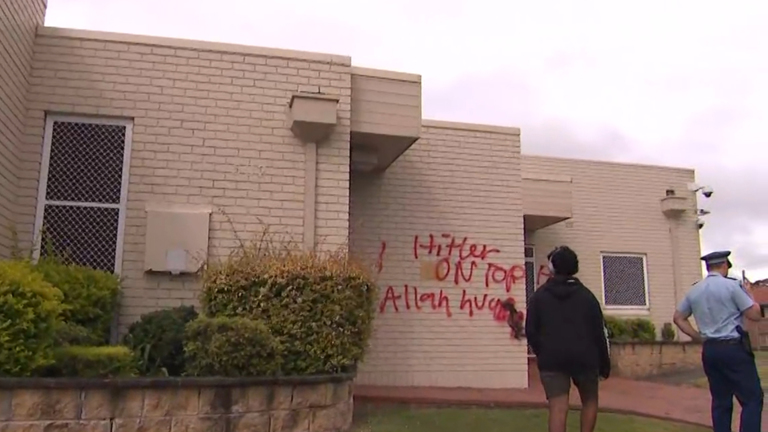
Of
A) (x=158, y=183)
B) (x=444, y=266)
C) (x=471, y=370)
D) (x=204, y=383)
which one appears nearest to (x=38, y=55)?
(x=158, y=183)

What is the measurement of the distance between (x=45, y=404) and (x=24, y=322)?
611 millimetres

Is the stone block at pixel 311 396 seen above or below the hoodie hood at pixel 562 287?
below

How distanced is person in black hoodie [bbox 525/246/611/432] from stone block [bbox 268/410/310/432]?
2187 mm

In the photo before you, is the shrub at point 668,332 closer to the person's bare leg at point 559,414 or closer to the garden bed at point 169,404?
the garden bed at point 169,404

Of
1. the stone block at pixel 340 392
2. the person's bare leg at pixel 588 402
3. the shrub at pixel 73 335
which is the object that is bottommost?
the stone block at pixel 340 392

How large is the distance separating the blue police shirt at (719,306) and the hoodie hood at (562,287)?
1390 millimetres

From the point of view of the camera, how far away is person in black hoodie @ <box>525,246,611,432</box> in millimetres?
4777

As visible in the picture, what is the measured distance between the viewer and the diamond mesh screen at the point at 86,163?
25.7 ft

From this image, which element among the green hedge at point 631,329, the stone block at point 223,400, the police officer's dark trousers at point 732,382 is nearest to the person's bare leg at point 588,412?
the police officer's dark trousers at point 732,382

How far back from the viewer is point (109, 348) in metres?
5.89

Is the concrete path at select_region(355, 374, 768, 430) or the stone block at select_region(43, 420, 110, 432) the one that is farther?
the concrete path at select_region(355, 374, 768, 430)

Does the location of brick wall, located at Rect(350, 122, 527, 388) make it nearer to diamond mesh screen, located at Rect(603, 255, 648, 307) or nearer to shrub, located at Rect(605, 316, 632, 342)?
shrub, located at Rect(605, 316, 632, 342)

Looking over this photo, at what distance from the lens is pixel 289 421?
5988 mm

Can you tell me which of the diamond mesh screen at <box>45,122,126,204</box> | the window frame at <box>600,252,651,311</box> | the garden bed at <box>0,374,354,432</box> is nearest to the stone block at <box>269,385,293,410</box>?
the garden bed at <box>0,374,354,432</box>
